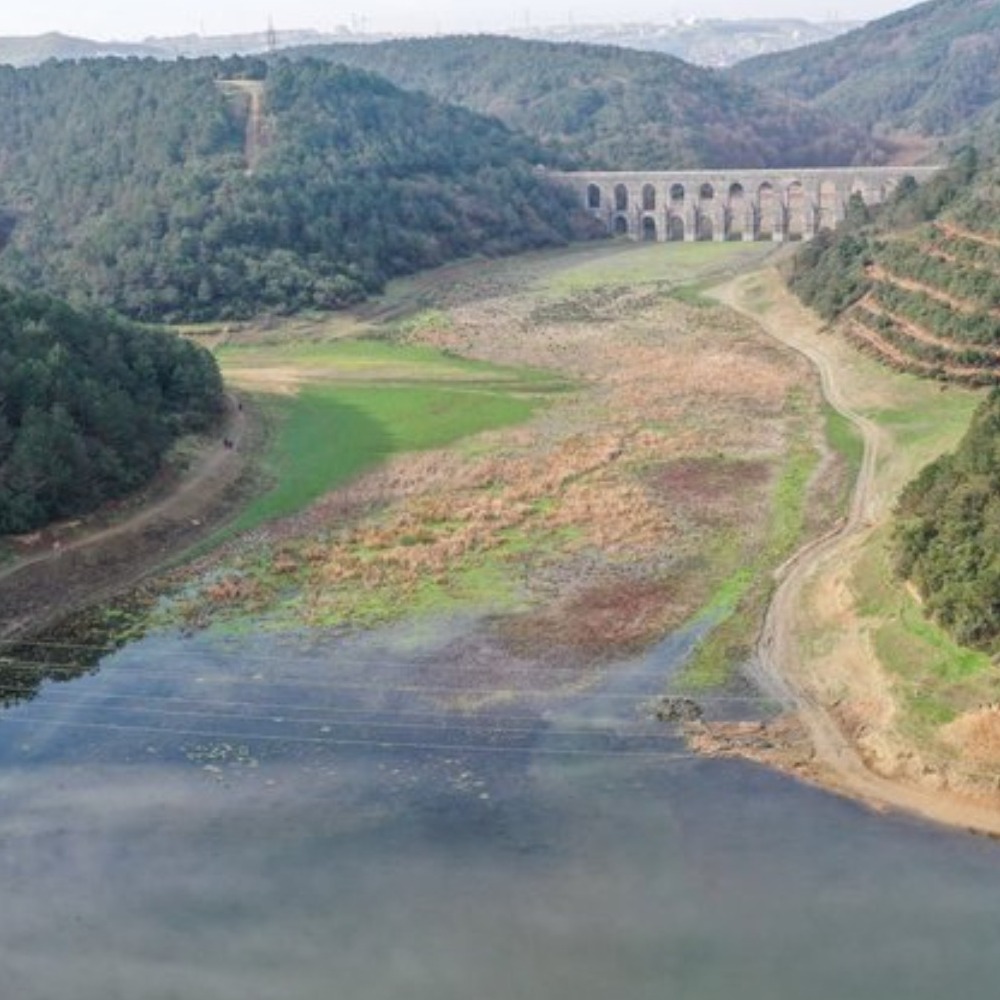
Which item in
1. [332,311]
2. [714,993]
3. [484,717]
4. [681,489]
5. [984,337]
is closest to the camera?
[714,993]

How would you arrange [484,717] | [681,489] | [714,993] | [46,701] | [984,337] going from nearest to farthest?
[714,993] → [484,717] → [46,701] → [681,489] → [984,337]

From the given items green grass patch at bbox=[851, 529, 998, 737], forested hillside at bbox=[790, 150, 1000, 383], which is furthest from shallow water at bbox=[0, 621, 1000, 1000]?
forested hillside at bbox=[790, 150, 1000, 383]

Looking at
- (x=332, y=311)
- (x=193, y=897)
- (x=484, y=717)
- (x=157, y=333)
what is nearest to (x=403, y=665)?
(x=484, y=717)

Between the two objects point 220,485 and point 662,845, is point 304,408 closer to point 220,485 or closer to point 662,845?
point 220,485

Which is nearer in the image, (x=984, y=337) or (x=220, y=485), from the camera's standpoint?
(x=220, y=485)

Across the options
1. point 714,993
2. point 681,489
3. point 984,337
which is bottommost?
point 714,993

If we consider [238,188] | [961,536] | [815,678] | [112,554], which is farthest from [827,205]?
[815,678]

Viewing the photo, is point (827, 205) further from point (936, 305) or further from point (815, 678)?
point (815, 678)

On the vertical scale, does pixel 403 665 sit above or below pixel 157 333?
below
